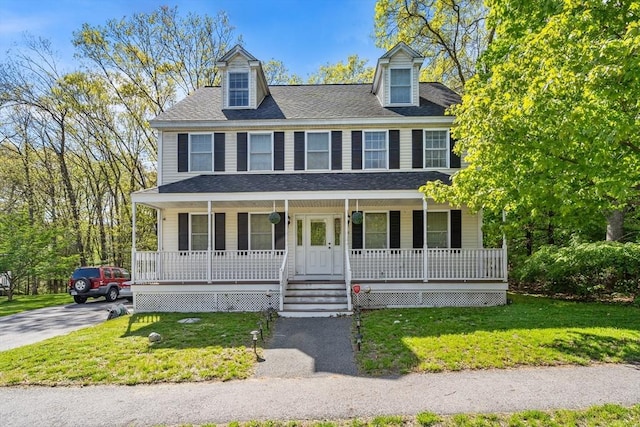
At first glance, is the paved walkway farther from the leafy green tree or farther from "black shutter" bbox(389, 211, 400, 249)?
the leafy green tree

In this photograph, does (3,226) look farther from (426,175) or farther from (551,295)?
(551,295)

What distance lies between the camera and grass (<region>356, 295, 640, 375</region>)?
6137 millimetres

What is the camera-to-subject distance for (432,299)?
10.8 meters

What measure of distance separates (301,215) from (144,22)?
19011 millimetres

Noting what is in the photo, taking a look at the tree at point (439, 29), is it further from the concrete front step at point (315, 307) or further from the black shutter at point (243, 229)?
the concrete front step at point (315, 307)

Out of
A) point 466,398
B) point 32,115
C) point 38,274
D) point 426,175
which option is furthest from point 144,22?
point 466,398

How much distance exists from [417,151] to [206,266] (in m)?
8.33

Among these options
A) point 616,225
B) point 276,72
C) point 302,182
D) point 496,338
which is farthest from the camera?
point 276,72

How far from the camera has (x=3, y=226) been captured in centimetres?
1812

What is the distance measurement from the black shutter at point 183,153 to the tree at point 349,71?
1556 cm

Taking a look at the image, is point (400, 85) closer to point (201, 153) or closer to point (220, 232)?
point (201, 153)

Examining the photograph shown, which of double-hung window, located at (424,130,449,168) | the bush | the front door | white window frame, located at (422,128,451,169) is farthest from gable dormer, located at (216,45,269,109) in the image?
the bush

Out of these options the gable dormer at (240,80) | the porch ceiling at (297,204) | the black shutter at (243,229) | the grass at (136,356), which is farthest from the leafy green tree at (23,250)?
the gable dormer at (240,80)

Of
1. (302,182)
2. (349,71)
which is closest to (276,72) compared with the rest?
(349,71)
